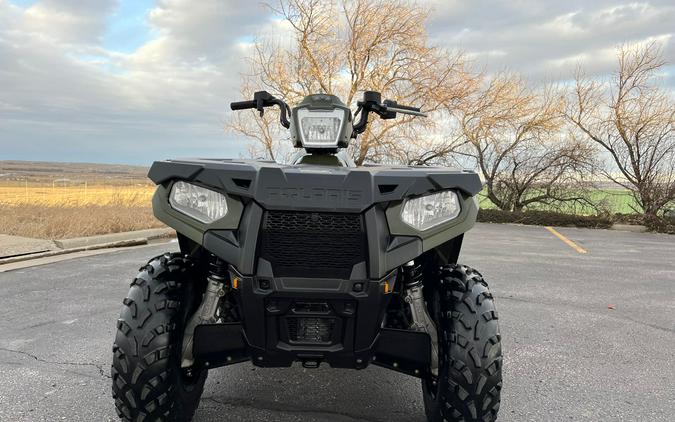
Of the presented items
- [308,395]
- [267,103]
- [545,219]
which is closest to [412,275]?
Result: [308,395]

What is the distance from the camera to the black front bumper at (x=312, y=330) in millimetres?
1881

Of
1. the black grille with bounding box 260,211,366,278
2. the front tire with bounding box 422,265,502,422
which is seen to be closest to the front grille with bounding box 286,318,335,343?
the black grille with bounding box 260,211,366,278

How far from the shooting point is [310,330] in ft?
6.66

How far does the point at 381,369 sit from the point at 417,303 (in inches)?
50.5

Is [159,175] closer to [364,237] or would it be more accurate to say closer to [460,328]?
[364,237]

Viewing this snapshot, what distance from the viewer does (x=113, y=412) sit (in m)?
2.65

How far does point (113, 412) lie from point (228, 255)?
1440 mm

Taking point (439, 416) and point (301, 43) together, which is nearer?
point (439, 416)

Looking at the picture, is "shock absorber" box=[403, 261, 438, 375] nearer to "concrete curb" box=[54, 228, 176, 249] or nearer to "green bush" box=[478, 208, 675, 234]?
"concrete curb" box=[54, 228, 176, 249]

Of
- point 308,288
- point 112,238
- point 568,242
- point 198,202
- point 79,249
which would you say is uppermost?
point 198,202

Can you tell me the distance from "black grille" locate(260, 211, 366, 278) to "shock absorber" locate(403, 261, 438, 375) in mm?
438

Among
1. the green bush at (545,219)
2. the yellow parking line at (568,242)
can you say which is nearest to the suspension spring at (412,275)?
the yellow parking line at (568,242)

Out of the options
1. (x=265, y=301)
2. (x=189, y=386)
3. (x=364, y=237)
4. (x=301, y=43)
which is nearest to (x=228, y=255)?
(x=265, y=301)

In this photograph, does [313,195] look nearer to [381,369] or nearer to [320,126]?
[320,126]
